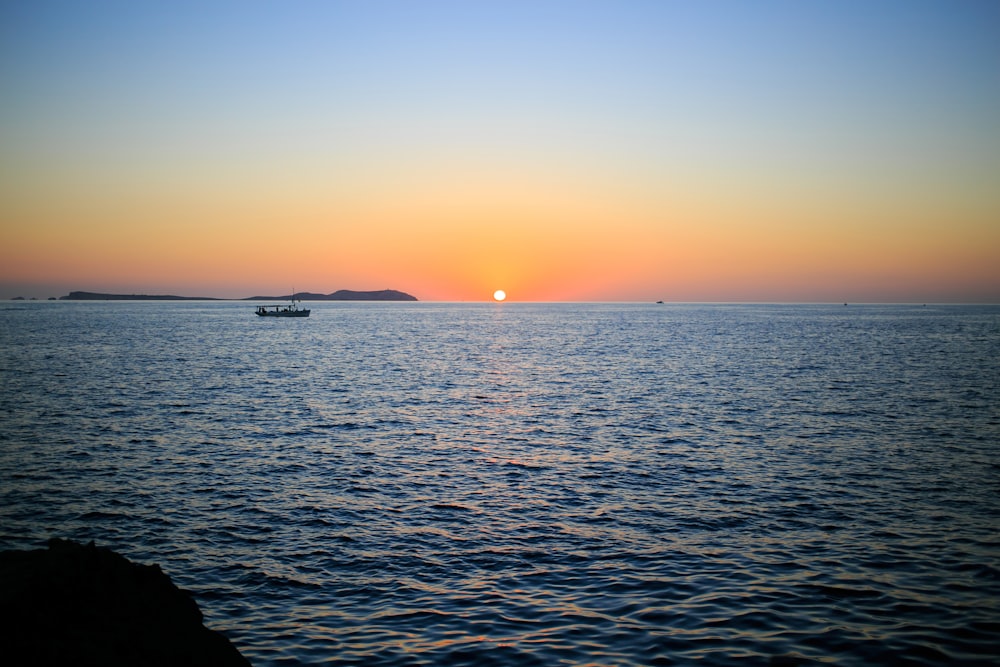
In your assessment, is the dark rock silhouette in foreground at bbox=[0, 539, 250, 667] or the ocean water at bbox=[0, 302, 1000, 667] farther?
the ocean water at bbox=[0, 302, 1000, 667]

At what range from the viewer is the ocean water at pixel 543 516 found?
12.9 m

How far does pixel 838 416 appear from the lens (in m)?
38.9

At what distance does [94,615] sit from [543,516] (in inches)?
530

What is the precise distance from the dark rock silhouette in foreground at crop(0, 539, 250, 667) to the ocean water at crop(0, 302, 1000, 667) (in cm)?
269

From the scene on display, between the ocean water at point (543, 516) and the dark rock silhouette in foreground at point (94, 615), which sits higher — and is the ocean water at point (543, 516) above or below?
below

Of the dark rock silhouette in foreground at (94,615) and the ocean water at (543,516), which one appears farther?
the ocean water at (543,516)

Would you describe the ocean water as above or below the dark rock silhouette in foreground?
below

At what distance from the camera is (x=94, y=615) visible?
9008 mm

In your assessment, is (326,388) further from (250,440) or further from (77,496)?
(77,496)

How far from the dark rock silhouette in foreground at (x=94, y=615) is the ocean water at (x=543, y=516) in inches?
106

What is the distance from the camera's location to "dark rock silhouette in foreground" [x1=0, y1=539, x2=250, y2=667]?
8109 mm

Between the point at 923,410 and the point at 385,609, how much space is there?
3868cm

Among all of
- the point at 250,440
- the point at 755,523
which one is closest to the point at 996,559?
the point at 755,523

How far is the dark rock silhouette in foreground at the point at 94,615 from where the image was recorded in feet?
26.6
